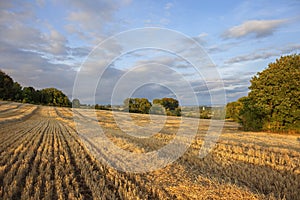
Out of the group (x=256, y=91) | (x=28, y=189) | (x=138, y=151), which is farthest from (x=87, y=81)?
(x=256, y=91)

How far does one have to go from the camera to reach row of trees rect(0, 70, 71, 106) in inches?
2768

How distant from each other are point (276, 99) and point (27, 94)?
3383 inches

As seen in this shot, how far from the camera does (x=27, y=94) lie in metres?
83.1

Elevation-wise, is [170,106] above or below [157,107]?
above

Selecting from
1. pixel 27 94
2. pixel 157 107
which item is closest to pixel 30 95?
pixel 27 94

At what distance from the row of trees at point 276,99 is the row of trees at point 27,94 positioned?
Result: 241 feet

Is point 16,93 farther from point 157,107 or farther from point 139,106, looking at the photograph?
point 157,107

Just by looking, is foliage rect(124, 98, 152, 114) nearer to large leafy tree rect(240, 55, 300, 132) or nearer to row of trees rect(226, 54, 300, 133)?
row of trees rect(226, 54, 300, 133)

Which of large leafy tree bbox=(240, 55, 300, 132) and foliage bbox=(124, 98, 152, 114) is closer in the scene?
large leafy tree bbox=(240, 55, 300, 132)

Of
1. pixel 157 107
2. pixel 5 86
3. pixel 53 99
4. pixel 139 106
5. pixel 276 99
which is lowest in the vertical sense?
pixel 157 107

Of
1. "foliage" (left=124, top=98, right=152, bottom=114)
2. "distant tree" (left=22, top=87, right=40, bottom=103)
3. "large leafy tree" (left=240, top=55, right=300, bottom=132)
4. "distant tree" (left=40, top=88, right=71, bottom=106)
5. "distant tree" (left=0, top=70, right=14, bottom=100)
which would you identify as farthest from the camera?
"distant tree" (left=40, top=88, right=71, bottom=106)

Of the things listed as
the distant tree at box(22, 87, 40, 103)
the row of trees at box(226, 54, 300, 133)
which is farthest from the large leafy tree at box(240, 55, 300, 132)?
the distant tree at box(22, 87, 40, 103)

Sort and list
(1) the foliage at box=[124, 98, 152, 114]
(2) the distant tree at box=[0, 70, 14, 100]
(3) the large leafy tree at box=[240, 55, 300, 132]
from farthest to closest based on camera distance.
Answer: (2) the distant tree at box=[0, 70, 14, 100], (1) the foliage at box=[124, 98, 152, 114], (3) the large leafy tree at box=[240, 55, 300, 132]

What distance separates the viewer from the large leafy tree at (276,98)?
2133 cm
